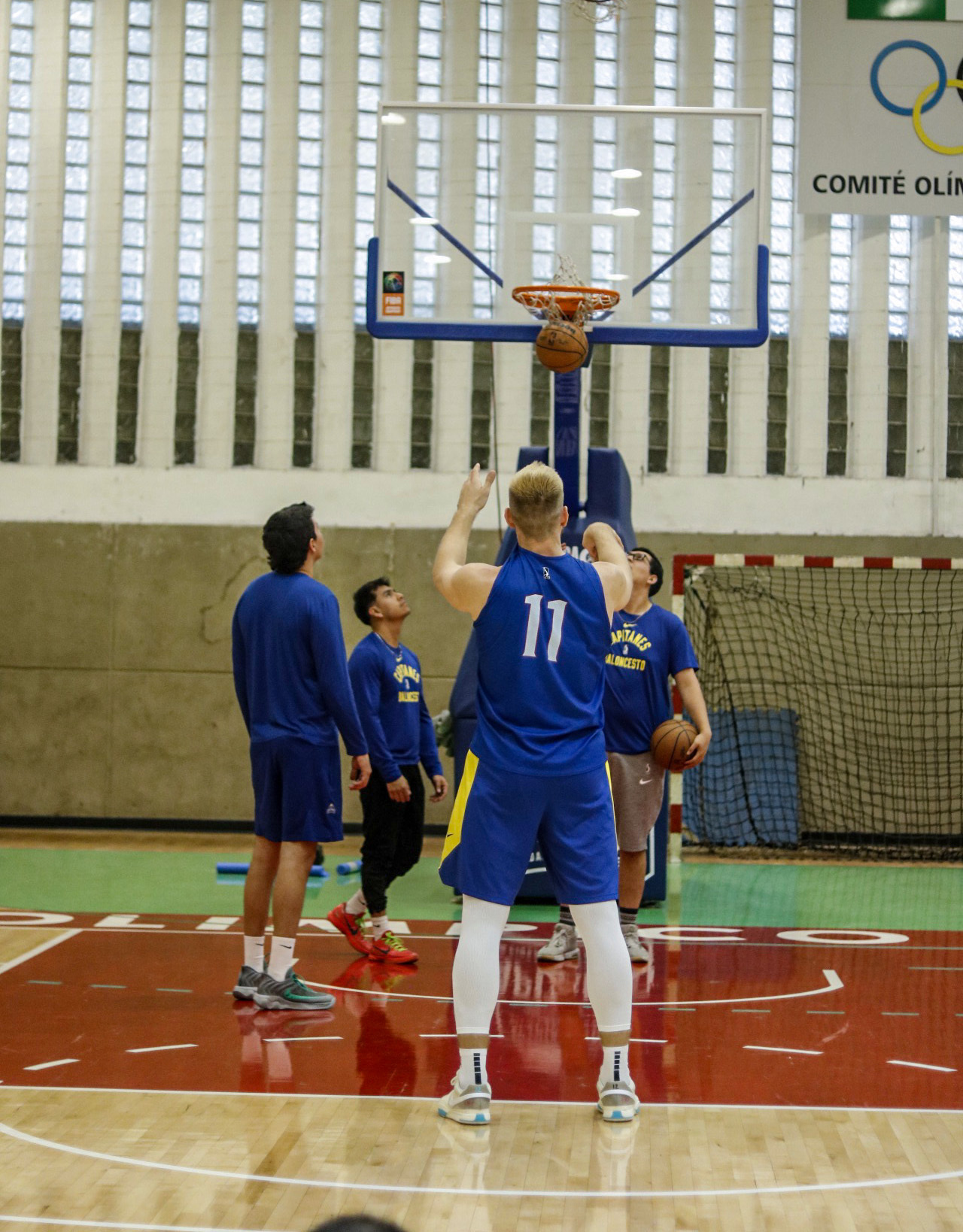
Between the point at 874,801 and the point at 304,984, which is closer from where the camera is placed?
the point at 304,984

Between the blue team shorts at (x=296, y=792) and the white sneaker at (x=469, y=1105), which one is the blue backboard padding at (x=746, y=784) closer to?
the blue team shorts at (x=296, y=792)

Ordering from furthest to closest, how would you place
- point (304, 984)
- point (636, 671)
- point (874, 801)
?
point (874, 801), point (636, 671), point (304, 984)

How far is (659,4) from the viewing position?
10633 mm

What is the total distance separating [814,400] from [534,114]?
4.37m

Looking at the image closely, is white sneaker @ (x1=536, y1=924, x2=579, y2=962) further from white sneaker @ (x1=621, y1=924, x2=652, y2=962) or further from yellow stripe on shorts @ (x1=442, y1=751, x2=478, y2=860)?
yellow stripe on shorts @ (x1=442, y1=751, x2=478, y2=860)

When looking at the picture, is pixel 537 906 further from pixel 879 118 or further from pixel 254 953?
pixel 879 118

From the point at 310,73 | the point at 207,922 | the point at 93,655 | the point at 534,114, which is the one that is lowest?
the point at 207,922

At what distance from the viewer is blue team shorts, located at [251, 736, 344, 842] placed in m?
4.99

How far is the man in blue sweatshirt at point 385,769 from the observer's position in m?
6.03

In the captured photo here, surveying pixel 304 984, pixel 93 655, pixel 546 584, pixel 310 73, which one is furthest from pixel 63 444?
pixel 546 584

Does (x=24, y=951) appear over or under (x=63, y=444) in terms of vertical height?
under

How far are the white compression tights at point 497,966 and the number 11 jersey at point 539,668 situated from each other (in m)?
0.41

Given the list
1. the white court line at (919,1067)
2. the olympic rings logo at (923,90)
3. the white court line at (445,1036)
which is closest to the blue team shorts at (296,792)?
the white court line at (445,1036)

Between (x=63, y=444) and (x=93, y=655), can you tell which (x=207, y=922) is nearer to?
(x=93, y=655)
